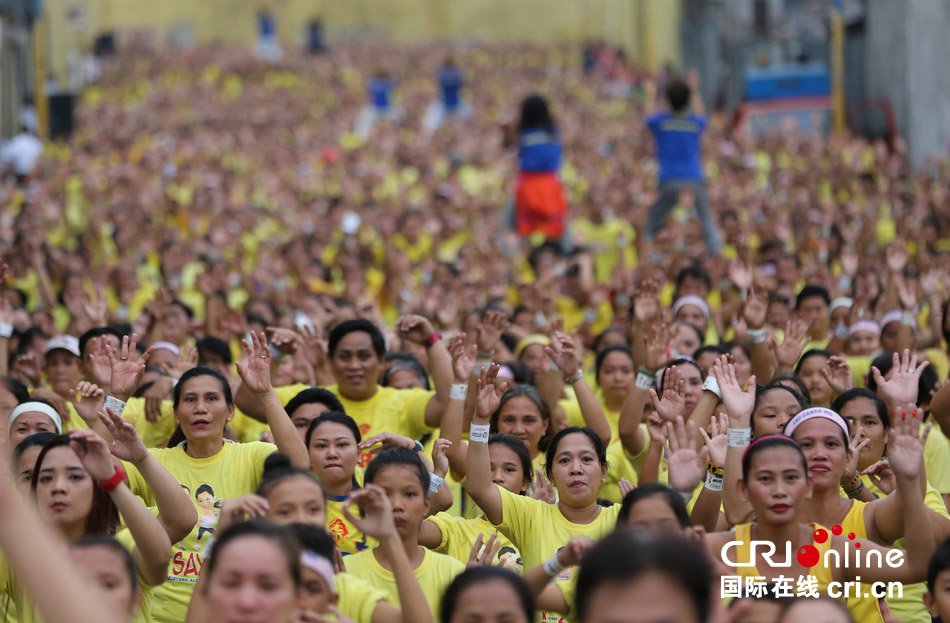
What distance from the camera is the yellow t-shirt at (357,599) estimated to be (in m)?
4.57

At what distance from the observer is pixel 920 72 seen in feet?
65.3

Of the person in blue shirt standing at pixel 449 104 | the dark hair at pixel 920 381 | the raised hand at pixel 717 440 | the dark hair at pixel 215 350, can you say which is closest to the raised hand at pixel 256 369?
the raised hand at pixel 717 440

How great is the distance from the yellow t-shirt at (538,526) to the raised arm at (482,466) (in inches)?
2.0

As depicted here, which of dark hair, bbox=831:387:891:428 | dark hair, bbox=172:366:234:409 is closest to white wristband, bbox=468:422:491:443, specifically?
dark hair, bbox=172:366:234:409

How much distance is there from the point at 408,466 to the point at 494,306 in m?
4.65

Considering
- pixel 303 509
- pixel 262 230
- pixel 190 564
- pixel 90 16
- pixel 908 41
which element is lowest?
pixel 190 564

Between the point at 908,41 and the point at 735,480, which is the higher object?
the point at 908,41

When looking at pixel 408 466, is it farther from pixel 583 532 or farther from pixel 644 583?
pixel 644 583

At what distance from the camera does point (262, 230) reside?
53.3 ft

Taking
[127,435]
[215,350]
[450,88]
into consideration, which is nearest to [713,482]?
[127,435]

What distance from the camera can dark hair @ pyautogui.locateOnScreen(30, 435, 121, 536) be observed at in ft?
16.5

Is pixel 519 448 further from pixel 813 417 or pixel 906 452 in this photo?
pixel 906 452

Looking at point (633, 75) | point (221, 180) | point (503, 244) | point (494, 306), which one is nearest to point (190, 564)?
point (494, 306)

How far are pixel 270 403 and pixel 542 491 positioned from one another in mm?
1325
